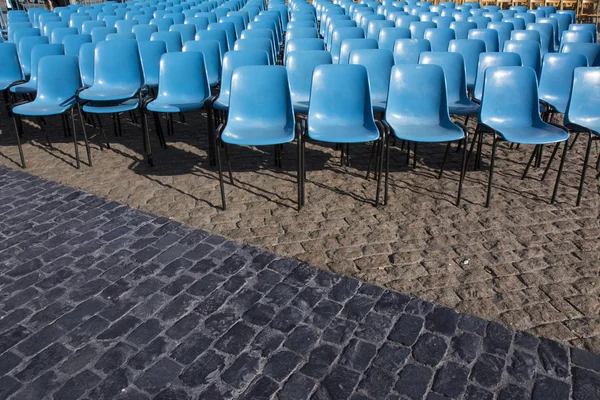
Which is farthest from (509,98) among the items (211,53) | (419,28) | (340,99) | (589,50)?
(419,28)

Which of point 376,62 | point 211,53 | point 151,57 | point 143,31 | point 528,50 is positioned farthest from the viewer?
point 143,31

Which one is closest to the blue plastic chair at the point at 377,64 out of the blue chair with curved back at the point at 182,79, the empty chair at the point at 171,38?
the blue chair with curved back at the point at 182,79

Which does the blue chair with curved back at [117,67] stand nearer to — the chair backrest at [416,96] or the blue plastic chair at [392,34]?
the chair backrest at [416,96]

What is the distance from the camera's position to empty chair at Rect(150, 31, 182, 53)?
7.19 m

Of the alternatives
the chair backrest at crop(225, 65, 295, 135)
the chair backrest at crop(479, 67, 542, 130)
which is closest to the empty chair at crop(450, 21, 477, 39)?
the chair backrest at crop(479, 67, 542, 130)

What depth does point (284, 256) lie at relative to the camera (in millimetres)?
3574

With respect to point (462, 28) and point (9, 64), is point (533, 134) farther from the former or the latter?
point (9, 64)

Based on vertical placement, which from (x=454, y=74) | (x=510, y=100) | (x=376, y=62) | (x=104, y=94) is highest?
(x=376, y=62)

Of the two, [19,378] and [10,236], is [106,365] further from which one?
[10,236]

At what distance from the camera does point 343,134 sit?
4.31m

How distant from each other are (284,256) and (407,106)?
2.10 meters

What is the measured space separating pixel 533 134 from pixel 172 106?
3544mm

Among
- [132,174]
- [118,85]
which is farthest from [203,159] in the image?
[118,85]

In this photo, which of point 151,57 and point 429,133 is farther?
point 151,57
